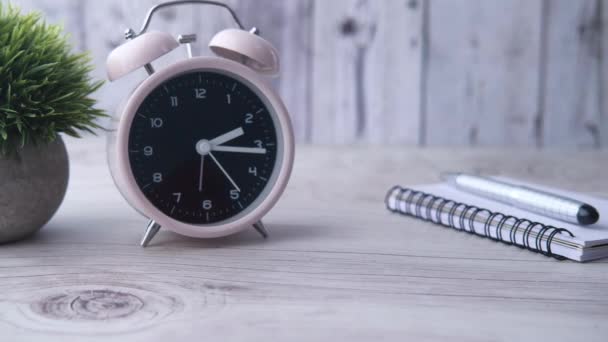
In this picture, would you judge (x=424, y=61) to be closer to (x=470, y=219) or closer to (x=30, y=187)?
(x=470, y=219)

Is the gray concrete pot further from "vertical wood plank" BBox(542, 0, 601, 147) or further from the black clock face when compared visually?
"vertical wood plank" BBox(542, 0, 601, 147)

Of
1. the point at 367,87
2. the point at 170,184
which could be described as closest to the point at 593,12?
the point at 367,87

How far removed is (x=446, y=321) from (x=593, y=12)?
57.9 inches

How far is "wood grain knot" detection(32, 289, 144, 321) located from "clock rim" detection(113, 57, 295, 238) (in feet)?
0.52

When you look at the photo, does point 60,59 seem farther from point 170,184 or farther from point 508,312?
point 508,312

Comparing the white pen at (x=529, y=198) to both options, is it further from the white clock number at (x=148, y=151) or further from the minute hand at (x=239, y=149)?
the white clock number at (x=148, y=151)

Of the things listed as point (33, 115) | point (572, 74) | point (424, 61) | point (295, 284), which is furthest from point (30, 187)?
point (572, 74)

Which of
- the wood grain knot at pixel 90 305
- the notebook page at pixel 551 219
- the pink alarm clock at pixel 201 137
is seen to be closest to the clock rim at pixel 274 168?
the pink alarm clock at pixel 201 137

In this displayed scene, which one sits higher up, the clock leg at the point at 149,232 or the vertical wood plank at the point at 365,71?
the vertical wood plank at the point at 365,71

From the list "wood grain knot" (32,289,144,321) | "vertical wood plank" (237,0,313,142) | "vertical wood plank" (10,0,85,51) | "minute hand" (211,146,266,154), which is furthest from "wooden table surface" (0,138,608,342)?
"vertical wood plank" (10,0,85,51)

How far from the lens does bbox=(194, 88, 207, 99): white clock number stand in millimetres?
900

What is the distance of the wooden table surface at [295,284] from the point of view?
25.5 inches

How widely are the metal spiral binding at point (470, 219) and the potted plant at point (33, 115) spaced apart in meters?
0.45

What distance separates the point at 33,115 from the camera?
82 cm
